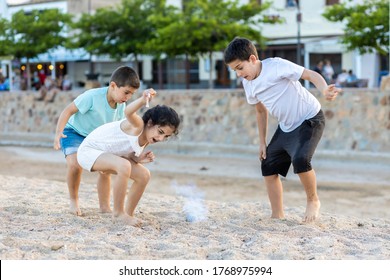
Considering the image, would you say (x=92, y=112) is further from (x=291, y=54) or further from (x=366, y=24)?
(x=291, y=54)

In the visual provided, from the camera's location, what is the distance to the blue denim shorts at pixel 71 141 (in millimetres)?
6887

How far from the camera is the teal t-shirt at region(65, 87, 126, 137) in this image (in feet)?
21.9

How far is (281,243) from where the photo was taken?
18.5 feet

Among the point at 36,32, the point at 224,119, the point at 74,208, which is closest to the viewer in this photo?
the point at 74,208

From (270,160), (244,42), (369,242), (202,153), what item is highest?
(244,42)

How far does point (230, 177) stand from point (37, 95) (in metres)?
8.91

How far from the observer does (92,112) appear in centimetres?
681

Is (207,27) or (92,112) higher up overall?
(207,27)

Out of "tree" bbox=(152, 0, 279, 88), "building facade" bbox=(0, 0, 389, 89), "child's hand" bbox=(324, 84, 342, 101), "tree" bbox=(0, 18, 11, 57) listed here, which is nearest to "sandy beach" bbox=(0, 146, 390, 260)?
"child's hand" bbox=(324, 84, 342, 101)

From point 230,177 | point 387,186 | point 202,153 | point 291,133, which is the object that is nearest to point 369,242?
point 291,133

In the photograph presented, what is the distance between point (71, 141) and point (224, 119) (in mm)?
10857

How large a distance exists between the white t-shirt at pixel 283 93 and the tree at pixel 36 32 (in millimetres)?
29906

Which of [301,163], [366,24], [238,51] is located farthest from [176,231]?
[366,24]
